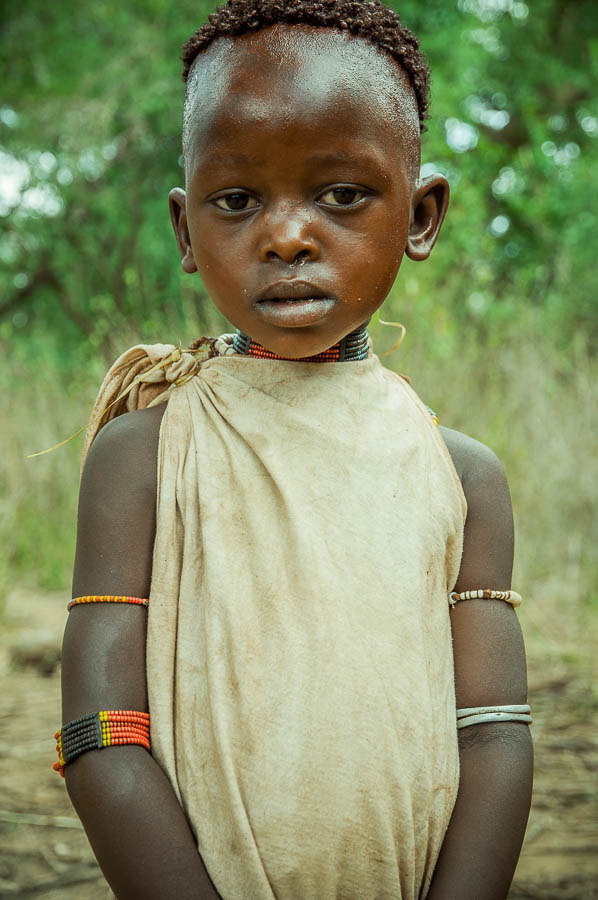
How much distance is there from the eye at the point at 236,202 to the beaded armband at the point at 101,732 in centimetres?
78

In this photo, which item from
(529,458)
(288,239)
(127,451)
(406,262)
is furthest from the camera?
(529,458)

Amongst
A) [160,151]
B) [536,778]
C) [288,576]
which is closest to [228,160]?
[288,576]

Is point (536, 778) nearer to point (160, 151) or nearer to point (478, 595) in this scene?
point (478, 595)

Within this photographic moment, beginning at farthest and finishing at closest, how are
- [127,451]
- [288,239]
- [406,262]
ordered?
[406,262] → [127,451] → [288,239]

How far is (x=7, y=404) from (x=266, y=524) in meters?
5.18

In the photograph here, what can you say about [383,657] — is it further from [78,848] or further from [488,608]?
[78,848]

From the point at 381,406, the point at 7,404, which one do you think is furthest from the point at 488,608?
the point at 7,404

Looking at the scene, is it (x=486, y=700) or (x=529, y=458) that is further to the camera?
(x=529, y=458)

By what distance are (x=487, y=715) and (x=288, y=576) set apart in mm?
419

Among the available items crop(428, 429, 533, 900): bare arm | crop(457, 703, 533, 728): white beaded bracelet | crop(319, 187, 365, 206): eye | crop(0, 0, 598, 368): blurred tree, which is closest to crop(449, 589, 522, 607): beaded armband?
crop(428, 429, 533, 900): bare arm

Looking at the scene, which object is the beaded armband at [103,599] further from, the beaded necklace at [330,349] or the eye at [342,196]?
the eye at [342,196]

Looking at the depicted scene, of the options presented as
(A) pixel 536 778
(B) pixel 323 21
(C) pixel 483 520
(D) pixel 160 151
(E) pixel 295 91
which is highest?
(D) pixel 160 151

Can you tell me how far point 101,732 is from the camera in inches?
54.1

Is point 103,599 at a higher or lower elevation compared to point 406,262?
lower
